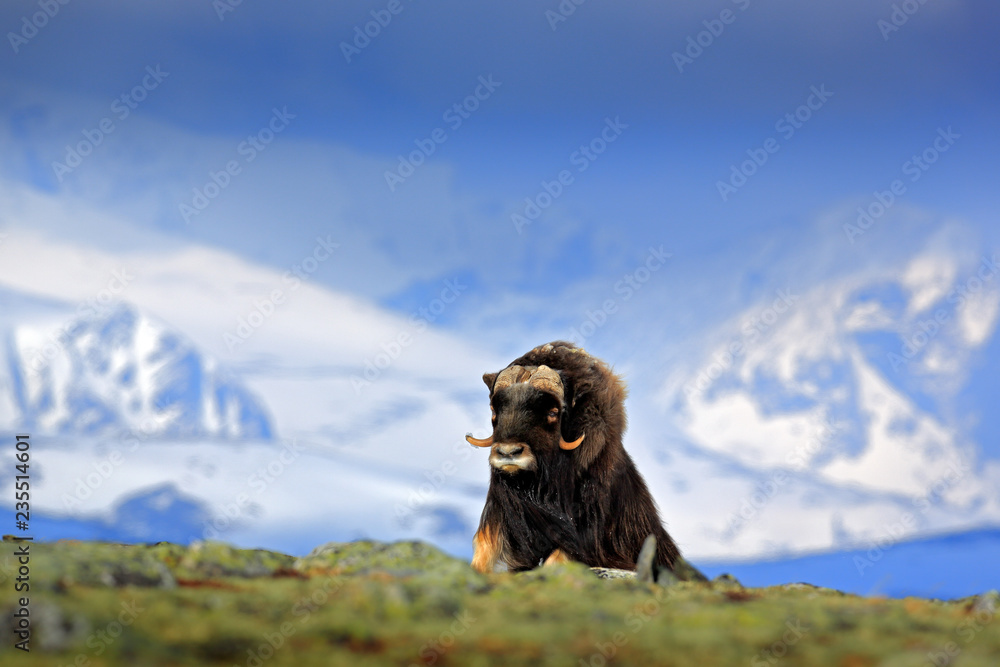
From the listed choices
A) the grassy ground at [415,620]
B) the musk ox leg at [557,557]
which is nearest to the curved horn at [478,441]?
the musk ox leg at [557,557]

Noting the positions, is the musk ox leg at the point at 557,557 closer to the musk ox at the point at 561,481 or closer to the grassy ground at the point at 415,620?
the musk ox at the point at 561,481

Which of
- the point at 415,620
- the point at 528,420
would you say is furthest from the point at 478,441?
the point at 415,620

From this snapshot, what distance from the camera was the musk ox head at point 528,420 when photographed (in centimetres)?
982

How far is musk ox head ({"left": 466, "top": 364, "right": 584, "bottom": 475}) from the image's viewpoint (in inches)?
387

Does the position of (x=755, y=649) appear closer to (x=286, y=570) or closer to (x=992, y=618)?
(x=992, y=618)

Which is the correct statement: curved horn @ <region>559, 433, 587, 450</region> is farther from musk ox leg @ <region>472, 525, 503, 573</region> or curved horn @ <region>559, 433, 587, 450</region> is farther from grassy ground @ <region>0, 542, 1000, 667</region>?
grassy ground @ <region>0, 542, 1000, 667</region>

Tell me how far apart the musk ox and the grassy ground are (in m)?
2.30

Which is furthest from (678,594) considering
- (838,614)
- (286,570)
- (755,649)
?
(286,570)

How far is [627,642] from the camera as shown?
576 centimetres

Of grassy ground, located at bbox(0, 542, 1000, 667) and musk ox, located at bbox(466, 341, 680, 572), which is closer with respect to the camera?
grassy ground, located at bbox(0, 542, 1000, 667)

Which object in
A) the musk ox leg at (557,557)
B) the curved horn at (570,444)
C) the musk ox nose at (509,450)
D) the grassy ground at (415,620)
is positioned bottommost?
the grassy ground at (415,620)

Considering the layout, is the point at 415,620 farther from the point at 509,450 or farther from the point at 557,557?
the point at 557,557

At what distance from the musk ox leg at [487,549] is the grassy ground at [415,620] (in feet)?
8.13

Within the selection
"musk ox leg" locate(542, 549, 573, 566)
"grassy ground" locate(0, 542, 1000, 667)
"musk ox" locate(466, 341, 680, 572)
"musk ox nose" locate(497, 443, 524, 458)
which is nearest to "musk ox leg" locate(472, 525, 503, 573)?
"musk ox" locate(466, 341, 680, 572)
